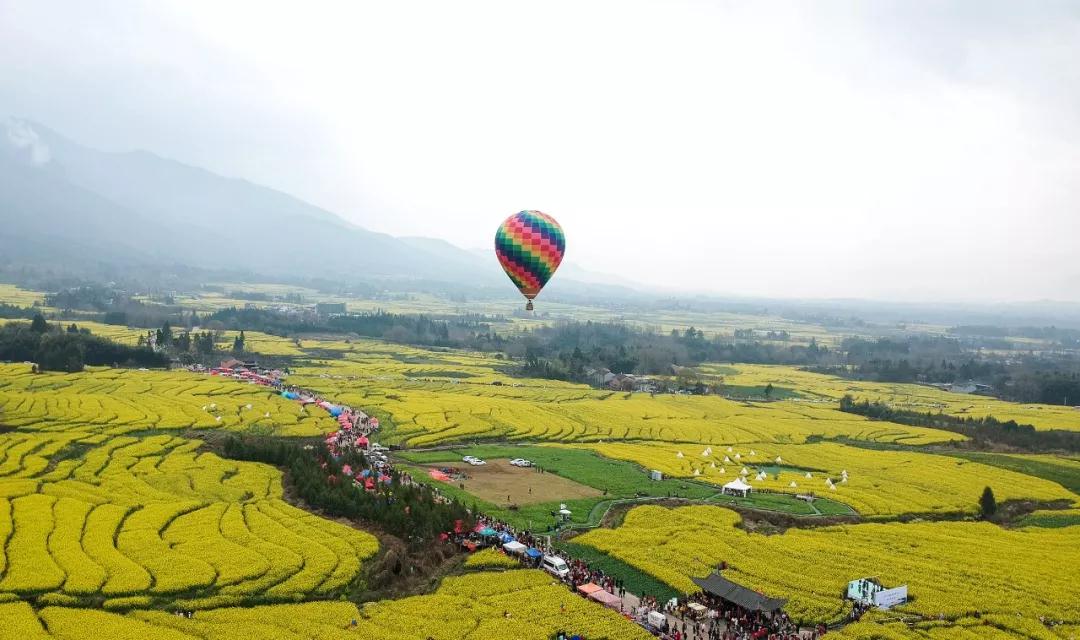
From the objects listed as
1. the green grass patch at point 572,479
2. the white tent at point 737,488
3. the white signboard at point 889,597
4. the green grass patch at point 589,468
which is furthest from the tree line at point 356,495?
the white signboard at point 889,597

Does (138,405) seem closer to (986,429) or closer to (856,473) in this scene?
(856,473)

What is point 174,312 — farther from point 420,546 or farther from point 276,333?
point 420,546

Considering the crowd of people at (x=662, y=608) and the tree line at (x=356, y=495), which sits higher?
the tree line at (x=356, y=495)

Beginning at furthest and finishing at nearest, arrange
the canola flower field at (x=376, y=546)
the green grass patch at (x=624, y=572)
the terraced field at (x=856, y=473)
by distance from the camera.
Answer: the terraced field at (x=856, y=473) → the green grass patch at (x=624, y=572) → the canola flower field at (x=376, y=546)

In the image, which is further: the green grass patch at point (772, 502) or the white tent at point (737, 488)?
the white tent at point (737, 488)

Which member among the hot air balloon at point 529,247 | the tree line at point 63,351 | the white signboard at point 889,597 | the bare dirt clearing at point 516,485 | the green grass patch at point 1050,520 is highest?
the hot air balloon at point 529,247

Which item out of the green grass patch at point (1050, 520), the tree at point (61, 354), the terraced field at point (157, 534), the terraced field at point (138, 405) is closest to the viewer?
the terraced field at point (157, 534)

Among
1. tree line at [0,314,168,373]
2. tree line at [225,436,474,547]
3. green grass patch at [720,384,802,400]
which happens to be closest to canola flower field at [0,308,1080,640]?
tree line at [225,436,474,547]

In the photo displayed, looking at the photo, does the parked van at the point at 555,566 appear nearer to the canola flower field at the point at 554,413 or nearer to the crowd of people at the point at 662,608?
the crowd of people at the point at 662,608
